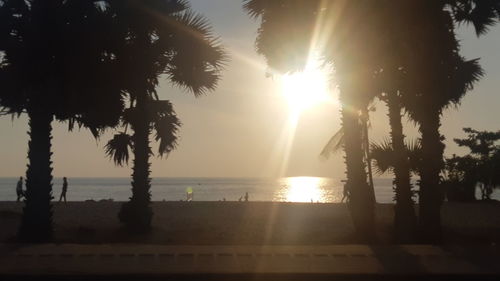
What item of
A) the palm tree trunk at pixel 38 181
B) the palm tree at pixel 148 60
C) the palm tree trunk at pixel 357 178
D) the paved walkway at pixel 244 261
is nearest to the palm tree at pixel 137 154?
the palm tree at pixel 148 60

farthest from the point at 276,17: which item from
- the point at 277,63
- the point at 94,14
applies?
the point at 94,14

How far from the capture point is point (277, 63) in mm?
13336

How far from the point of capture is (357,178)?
14.2 m

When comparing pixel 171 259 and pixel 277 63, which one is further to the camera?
pixel 277 63

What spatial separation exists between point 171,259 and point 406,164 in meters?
11.4

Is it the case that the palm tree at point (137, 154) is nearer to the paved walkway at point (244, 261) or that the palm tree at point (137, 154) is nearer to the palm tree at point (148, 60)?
the palm tree at point (148, 60)

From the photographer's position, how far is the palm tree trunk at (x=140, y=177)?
1650cm

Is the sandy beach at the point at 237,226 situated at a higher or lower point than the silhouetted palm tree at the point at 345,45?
lower

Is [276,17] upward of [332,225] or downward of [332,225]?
upward

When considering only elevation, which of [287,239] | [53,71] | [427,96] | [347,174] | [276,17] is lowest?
[287,239]

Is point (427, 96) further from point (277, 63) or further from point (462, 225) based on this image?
point (462, 225)

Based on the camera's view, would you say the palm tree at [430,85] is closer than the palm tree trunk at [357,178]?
Yes

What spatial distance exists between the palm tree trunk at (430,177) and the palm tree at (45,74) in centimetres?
768

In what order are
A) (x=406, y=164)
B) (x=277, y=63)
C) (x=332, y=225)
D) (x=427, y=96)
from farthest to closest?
(x=332, y=225), (x=406, y=164), (x=277, y=63), (x=427, y=96)
